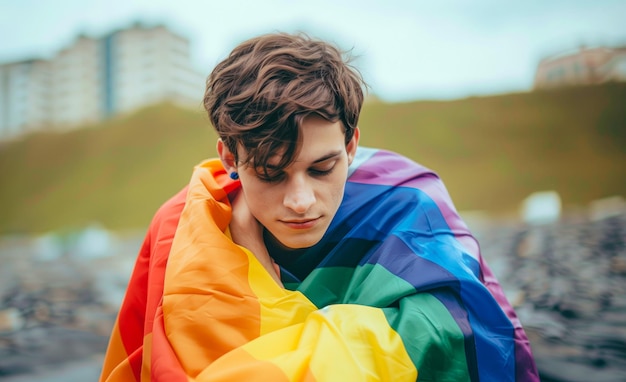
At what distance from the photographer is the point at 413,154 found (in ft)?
35.4

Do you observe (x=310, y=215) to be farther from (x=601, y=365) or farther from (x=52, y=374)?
(x=52, y=374)

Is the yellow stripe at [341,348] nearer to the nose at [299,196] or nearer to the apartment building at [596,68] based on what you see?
the nose at [299,196]

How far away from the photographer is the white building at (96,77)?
1703 inches

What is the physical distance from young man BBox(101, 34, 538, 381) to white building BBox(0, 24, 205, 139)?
4322 cm

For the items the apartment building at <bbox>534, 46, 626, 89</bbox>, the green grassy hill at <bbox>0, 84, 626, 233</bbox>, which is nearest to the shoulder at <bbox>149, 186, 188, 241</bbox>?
the green grassy hill at <bbox>0, 84, 626, 233</bbox>

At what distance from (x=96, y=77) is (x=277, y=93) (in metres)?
47.1

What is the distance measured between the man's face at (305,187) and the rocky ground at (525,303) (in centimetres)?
133

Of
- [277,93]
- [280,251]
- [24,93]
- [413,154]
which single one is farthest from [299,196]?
[24,93]

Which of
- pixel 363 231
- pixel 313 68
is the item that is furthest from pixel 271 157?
pixel 363 231

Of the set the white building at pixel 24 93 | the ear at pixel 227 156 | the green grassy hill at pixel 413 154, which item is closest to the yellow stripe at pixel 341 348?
the ear at pixel 227 156

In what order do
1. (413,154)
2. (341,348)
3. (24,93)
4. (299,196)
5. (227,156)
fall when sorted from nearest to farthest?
(341,348) < (299,196) < (227,156) < (413,154) < (24,93)

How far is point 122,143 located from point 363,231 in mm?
13770

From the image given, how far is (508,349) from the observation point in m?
1.27

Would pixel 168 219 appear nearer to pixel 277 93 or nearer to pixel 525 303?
pixel 277 93
